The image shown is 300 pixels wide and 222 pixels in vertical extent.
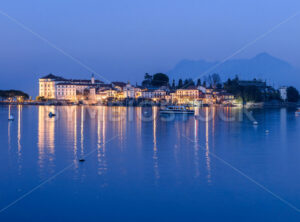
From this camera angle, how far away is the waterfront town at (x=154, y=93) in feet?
301

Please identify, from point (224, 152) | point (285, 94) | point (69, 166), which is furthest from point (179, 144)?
point (285, 94)

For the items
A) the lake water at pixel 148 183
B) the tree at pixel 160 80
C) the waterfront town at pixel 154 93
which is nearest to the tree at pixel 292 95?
the waterfront town at pixel 154 93

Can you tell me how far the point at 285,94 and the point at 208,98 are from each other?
37459 mm

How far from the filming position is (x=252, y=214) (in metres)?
7.48

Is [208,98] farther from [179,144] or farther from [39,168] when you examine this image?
[39,168]

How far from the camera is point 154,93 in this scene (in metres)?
95.4

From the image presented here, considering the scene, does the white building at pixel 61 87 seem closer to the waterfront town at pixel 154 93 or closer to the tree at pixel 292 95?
the waterfront town at pixel 154 93

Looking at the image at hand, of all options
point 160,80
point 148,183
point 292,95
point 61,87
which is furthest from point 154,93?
point 148,183

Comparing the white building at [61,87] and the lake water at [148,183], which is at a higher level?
the white building at [61,87]

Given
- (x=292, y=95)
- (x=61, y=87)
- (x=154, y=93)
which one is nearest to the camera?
(x=154, y=93)

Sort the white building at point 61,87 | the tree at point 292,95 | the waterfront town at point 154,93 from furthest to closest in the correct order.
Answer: the tree at point 292,95 < the white building at point 61,87 < the waterfront town at point 154,93

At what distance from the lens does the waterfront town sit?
9162 centimetres

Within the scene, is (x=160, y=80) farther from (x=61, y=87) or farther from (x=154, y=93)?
(x=61, y=87)

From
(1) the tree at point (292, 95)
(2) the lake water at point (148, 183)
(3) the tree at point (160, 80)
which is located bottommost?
(2) the lake water at point (148, 183)
